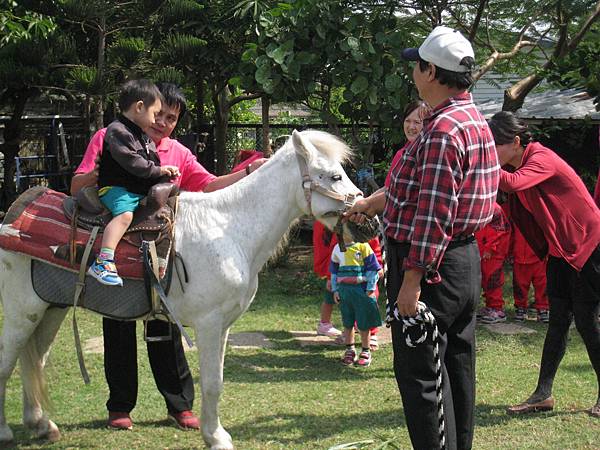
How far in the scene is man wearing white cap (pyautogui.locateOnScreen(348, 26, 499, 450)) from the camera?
305 cm

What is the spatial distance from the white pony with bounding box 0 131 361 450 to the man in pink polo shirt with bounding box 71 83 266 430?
0.35m

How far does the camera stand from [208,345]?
427cm

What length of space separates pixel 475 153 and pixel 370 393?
2.94 metres

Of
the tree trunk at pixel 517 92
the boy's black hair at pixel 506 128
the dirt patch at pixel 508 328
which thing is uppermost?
the tree trunk at pixel 517 92

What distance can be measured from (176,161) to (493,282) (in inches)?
172

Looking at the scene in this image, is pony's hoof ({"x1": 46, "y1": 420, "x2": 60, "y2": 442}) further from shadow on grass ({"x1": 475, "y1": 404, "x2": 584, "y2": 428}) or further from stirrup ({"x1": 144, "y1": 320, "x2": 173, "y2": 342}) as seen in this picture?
shadow on grass ({"x1": 475, "y1": 404, "x2": 584, "y2": 428})

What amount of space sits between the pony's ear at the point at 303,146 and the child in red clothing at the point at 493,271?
4.12 metres

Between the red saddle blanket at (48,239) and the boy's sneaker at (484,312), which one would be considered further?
the boy's sneaker at (484,312)

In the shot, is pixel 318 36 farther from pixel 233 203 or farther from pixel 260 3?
pixel 233 203

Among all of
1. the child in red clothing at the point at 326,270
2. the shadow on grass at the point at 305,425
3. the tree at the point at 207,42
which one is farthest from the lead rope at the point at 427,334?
the tree at the point at 207,42

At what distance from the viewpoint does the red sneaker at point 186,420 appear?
16.0ft

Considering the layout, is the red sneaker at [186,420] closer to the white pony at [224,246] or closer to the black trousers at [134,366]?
A: the black trousers at [134,366]

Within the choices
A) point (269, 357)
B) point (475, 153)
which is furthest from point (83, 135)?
point (475, 153)

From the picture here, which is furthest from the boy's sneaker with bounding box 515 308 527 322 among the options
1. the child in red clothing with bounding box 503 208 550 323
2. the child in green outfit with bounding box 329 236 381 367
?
the child in green outfit with bounding box 329 236 381 367
